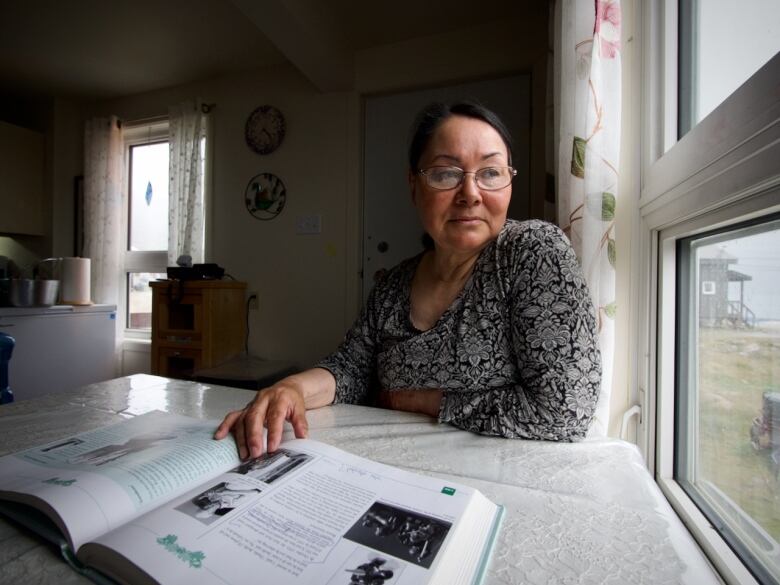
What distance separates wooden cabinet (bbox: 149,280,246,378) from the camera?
227 centimetres

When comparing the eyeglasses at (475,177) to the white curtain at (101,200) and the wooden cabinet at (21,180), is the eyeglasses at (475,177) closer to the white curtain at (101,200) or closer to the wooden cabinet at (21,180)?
the white curtain at (101,200)

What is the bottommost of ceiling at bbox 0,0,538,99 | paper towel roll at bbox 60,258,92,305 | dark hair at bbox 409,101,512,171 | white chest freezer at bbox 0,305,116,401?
white chest freezer at bbox 0,305,116,401

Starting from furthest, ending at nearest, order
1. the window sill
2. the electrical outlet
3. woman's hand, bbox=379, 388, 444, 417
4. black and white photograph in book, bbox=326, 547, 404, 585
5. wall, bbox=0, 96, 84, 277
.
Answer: wall, bbox=0, 96, 84, 277, the electrical outlet, woman's hand, bbox=379, 388, 444, 417, the window sill, black and white photograph in book, bbox=326, 547, 404, 585

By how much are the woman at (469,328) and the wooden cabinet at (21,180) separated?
3.37 metres

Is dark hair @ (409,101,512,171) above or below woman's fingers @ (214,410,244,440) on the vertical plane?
above

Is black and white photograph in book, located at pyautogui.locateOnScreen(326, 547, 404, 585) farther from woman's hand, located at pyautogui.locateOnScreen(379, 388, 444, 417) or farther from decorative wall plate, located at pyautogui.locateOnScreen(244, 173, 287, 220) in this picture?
decorative wall plate, located at pyautogui.locateOnScreen(244, 173, 287, 220)

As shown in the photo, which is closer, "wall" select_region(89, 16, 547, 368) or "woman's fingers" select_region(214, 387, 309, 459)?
"woman's fingers" select_region(214, 387, 309, 459)

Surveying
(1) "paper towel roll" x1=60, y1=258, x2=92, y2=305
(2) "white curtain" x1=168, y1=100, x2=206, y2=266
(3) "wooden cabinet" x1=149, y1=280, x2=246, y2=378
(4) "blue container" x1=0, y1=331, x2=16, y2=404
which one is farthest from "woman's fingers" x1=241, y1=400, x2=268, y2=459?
(1) "paper towel roll" x1=60, y1=258, x2=92, y2=305

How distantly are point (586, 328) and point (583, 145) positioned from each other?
20.7 inches

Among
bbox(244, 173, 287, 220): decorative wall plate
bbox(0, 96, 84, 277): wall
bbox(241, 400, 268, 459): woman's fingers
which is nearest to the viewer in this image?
bbox(241, 400, 268, 459): woman's fingers

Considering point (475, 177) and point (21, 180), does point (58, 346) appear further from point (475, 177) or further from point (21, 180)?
point (475, 177)

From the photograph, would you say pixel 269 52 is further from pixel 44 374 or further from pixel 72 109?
pixel 44 374

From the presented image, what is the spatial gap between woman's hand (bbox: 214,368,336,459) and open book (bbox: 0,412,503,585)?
1.3 inches

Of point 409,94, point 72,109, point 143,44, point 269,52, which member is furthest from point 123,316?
point 409,94
